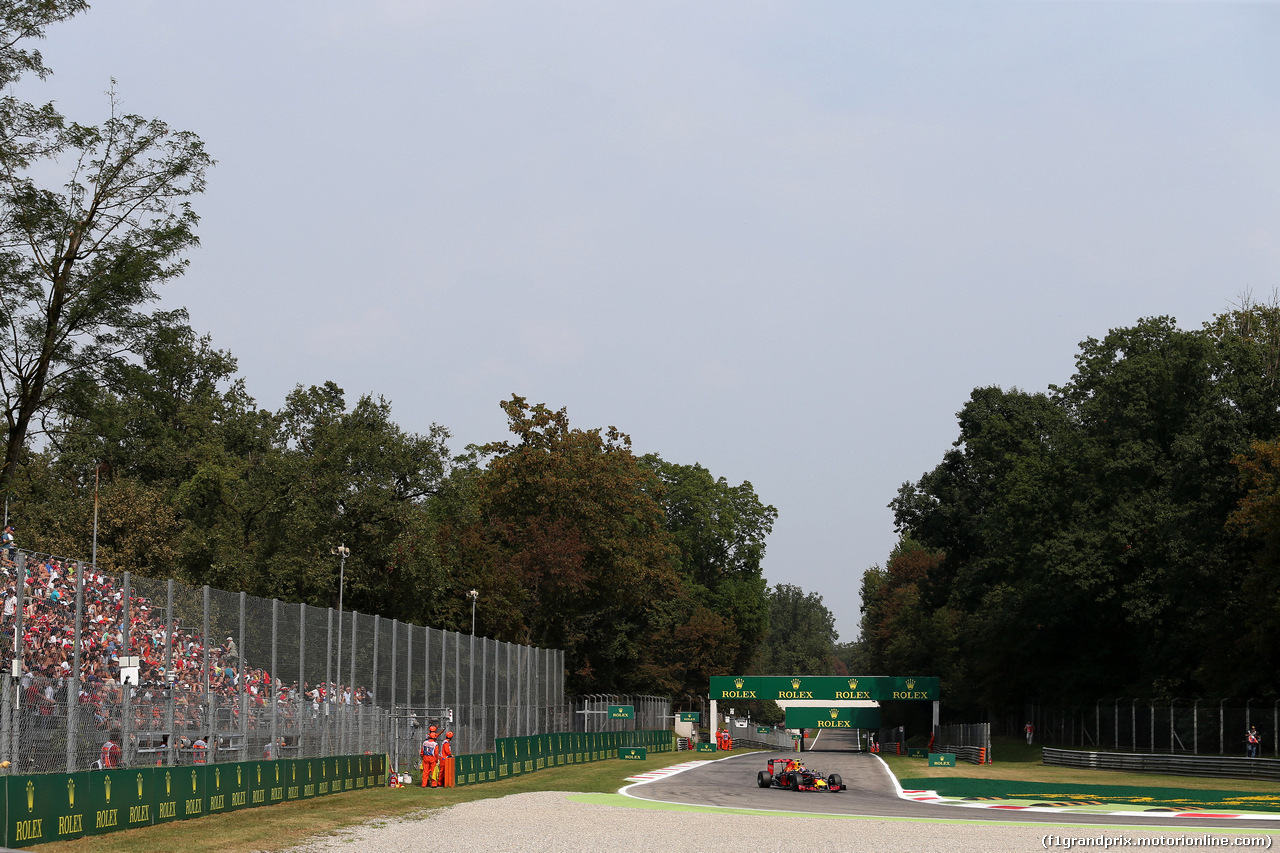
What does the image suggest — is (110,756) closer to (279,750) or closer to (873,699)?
(279,750)

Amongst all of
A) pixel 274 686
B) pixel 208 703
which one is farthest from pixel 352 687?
pixel 208 703

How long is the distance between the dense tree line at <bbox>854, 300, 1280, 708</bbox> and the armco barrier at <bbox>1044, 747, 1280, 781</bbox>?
20.8 feet

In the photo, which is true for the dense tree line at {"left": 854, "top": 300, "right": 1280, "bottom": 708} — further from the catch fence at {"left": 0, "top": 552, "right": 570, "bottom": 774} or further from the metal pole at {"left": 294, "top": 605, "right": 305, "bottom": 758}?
the metal pole at {"left": 294, "top": 605, "right": 305, "bottom": 758}

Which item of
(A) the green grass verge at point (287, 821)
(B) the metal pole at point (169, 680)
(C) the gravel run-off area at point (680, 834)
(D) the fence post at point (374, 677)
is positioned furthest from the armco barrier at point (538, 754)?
(B) the metal pole at point (169, 680)

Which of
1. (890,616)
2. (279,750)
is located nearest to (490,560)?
(279,750)

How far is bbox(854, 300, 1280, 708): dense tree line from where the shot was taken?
48.4 m

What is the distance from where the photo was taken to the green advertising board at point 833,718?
317ft

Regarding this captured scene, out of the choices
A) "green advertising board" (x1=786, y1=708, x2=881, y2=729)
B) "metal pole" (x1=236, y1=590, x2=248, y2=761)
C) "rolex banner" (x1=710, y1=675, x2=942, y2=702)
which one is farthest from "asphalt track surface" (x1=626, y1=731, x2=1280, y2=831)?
"green advertising board" (x1=786, y1=708, x2=881, y2=729)

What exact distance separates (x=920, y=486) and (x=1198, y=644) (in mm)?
36541

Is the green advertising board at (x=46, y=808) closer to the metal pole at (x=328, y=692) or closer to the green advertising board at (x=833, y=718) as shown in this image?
the metal pole at (x=328, y=692)

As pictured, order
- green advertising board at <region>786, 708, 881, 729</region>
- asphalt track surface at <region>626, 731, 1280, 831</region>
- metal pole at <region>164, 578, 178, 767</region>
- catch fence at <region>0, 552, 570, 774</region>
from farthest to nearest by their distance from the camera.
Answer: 1. green advertising board at <region>786, 708, 881, 729</region>
2. asphalt track surface at <region>626, 731, 1280, 831</region>
3. metal pole at <region>164, 578, 178, 767</region>
4. catch fence at <region>0, 552, 570, 774</region>

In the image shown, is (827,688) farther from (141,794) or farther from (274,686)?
(141,794)

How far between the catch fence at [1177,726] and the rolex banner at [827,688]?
49.8ft

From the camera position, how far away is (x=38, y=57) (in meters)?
24.9
